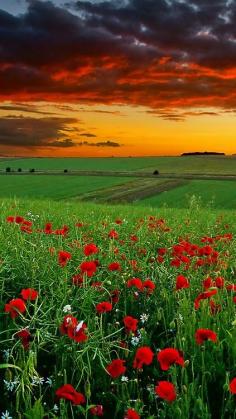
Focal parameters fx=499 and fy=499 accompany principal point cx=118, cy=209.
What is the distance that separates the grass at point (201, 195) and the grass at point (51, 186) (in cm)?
869

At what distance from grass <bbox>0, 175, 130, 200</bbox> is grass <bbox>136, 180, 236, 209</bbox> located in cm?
869

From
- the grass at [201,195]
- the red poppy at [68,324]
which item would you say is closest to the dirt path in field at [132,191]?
the grass at [201,195]

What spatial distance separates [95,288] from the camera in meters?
4.19

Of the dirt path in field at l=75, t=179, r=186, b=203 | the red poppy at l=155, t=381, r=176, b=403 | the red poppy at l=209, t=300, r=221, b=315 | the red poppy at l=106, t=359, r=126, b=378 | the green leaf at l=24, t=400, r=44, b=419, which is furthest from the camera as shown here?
the dirt path in field at l=75, t=179, r=186, b=203

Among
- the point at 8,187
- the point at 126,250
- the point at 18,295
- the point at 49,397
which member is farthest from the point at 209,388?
the point at 8,187

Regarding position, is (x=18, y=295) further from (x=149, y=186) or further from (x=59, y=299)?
(x=149, y=186)

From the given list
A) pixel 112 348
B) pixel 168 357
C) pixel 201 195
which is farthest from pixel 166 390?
pixel 201 195

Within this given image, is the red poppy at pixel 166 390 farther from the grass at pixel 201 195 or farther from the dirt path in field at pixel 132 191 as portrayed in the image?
the dirt path in field at pixel 132 191

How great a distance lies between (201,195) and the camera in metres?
49.7

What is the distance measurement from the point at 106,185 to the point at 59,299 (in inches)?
2151

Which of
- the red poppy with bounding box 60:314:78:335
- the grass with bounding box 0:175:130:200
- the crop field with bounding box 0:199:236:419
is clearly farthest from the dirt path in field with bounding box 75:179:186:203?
the red poppy with bounding box 60:314:78:335

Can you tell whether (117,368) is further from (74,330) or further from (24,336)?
(24,336)

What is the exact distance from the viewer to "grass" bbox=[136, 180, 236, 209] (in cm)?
4250

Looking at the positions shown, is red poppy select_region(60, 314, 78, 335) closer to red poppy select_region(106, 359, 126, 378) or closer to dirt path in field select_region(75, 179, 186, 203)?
red poppy select_region(106, 359, 126, 378)
